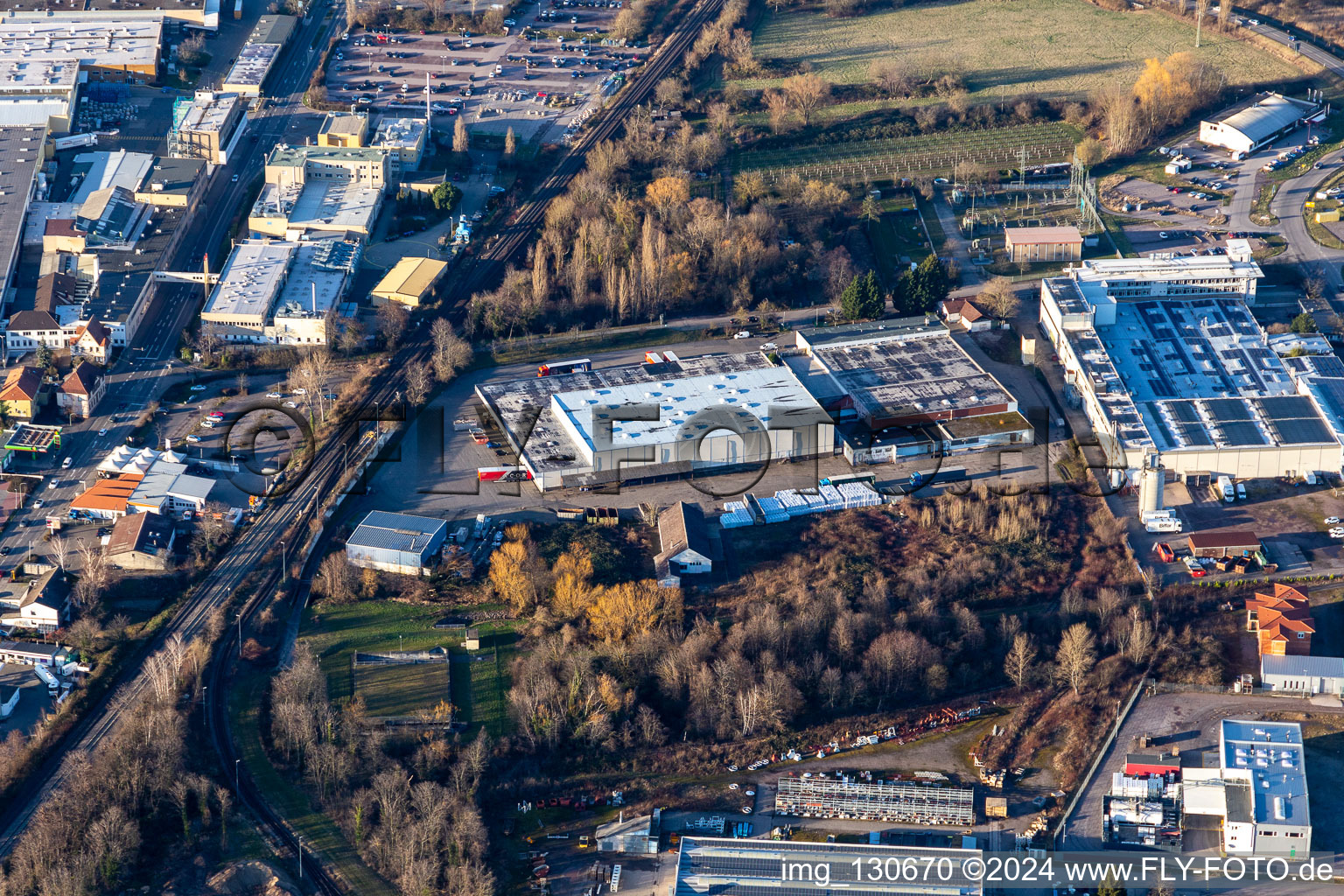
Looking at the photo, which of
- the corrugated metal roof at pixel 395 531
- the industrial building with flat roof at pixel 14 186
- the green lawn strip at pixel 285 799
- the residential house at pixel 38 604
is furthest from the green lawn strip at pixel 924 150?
the green lawn strip at pixel 285 799

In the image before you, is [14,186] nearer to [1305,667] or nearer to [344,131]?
[344,131]

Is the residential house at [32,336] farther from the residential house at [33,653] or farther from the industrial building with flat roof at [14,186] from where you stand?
the residential house at [33,653]

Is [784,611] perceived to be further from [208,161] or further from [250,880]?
[208,161]

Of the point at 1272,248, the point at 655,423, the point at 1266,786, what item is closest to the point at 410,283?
the point at 655,423

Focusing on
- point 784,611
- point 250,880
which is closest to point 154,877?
point 250,880

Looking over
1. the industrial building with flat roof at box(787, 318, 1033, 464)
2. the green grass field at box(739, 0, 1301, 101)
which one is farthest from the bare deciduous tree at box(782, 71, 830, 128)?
the industrial building with flat roof at box(787, 318, 1033, 464)

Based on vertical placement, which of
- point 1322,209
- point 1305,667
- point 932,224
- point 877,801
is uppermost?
point 1322,209
